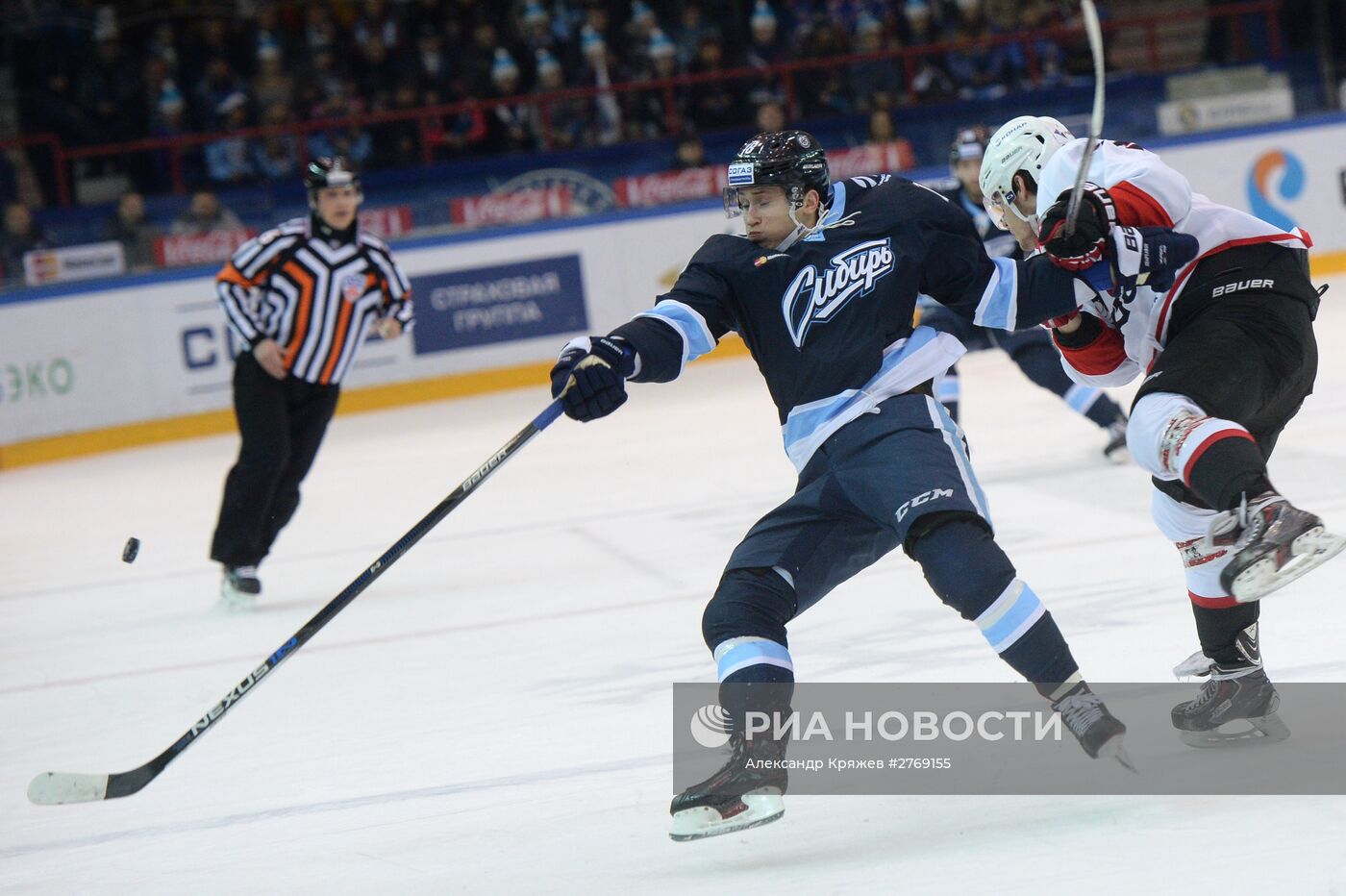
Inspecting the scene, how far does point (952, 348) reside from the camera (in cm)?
308

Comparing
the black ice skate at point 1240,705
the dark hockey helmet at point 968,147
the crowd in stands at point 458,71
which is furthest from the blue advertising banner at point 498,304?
the black ice skate at point 1240,705

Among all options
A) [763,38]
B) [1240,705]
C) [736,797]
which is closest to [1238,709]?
[1240,705]

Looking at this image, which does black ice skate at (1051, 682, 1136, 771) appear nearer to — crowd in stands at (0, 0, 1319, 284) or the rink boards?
the rink boards

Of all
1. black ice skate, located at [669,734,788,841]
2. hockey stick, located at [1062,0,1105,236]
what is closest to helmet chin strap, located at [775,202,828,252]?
hockey stick, located at [1062,0,1105,236]

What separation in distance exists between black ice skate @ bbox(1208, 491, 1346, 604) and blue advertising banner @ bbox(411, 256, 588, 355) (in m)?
8.13

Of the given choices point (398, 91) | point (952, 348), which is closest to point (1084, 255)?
point (952, 348)

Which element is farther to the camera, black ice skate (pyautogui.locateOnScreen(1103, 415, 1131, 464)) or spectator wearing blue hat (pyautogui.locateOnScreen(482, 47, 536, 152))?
spectator wearing blue hat (pyautogui.locateOnScreen(482, 47, 536, 152))

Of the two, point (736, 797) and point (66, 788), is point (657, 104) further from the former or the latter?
point (736, 797)

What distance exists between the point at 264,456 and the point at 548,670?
1.93 m

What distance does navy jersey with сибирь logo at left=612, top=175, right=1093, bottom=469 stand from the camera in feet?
9.57

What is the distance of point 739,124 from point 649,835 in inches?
407

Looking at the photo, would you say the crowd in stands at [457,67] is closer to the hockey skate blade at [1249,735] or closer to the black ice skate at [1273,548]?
the hockey skate blade at [1249,735]

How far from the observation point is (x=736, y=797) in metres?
2.71

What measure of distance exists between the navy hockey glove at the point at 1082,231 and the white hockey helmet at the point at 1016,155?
0.53 feet
